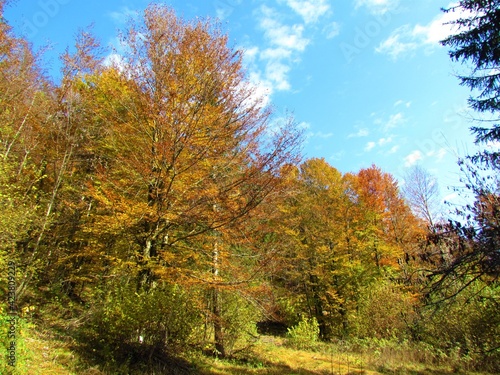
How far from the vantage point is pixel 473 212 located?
6227 mm

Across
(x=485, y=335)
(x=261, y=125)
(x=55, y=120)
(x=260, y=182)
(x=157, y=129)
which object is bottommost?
(x=485, y=335)

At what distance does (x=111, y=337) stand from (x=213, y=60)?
6.21m

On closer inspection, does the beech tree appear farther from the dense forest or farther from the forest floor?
the forest floor

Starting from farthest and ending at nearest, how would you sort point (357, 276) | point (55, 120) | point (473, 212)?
point (357, 276), point (55, 120), point (473, 212)

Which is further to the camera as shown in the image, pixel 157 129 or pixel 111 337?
pixel 157 129

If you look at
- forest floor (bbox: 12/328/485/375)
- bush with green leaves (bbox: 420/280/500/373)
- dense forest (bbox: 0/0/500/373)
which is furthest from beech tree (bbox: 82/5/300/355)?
bush with green leaves (bbox: 420/280/500/373)

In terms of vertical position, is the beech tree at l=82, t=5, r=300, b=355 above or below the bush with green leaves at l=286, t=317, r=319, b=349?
above

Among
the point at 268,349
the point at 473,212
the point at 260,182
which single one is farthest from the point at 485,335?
the point at 260,182

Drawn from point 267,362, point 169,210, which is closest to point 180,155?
point 169,210

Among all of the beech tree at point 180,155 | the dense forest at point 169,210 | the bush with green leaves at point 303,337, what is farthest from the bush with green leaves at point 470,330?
the beech tree at point 180,155

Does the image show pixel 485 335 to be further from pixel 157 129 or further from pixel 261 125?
pixel 157 129

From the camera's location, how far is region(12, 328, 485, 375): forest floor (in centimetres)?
515

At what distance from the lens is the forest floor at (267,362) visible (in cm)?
515

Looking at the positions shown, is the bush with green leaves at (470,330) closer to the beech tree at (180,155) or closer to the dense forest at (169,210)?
the dense forest at (169,210)
